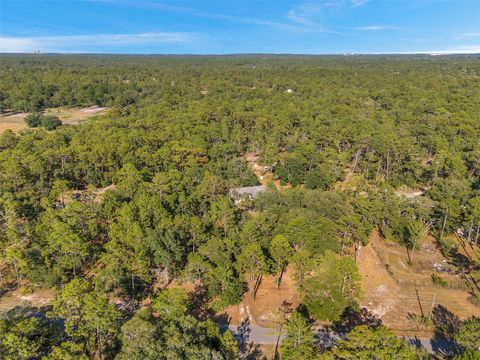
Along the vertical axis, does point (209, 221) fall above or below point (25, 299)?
above

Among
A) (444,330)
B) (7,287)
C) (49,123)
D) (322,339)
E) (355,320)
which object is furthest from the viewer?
(49,123)

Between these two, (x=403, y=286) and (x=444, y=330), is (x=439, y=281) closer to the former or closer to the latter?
(x=403, y=286)

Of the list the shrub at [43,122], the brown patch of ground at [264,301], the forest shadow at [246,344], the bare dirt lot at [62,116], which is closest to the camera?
the forest shadow at [246,344]

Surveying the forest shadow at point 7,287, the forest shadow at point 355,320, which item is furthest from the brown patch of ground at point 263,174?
the forest shadow at point 7,287

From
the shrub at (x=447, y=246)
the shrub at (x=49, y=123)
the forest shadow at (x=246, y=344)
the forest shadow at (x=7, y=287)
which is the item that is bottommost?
the forest shadow at (x=7, y=287)

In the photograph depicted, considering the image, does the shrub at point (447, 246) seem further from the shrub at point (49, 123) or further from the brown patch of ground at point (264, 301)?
the shrub at point (49, 123)

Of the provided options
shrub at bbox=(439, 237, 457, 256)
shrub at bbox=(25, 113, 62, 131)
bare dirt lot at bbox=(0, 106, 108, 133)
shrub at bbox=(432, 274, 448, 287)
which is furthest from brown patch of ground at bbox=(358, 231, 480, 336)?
bare dirt lot at bbox=(0, 106, 108, 133)

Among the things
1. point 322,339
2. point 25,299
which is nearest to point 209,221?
point 322,339
